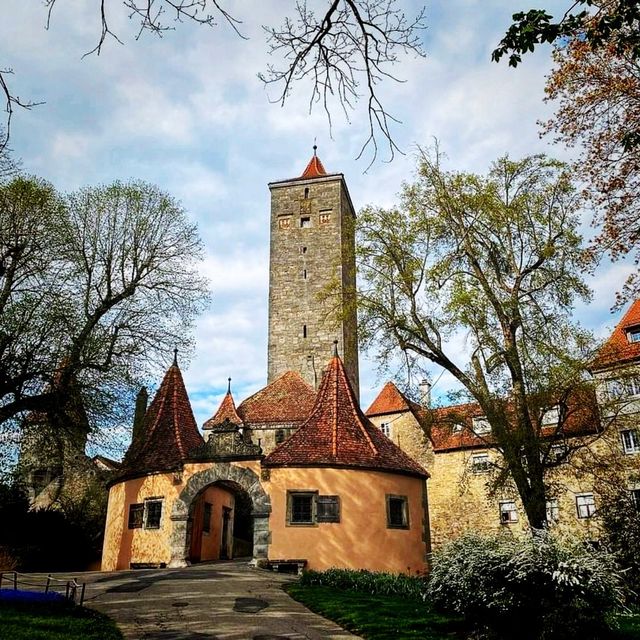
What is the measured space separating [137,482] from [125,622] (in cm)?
1109

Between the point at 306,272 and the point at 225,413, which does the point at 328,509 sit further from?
the point at 306,272

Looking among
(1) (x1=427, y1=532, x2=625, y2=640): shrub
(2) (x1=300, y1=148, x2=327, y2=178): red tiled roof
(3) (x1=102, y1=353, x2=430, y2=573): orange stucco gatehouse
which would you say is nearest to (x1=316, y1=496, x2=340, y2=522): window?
(3) (x1=102, y1=353, x2=430, y2=573): orange stucco gatehouse

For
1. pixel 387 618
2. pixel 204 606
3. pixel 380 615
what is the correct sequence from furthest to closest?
pixel 204 606
pixel 380 615
pixel 387 618

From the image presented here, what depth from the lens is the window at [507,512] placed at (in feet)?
101

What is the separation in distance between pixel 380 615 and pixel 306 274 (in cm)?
2983

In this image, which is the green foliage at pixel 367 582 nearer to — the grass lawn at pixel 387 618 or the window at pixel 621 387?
the grass lawn at pixel 387 618

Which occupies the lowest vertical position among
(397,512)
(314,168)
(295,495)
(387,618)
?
(387,618)

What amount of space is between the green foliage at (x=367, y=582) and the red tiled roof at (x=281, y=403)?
14222mm

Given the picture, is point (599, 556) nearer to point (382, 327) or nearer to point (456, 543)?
point (456, 543)

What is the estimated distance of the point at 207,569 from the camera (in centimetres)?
1802

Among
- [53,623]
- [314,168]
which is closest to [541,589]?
[53,623]

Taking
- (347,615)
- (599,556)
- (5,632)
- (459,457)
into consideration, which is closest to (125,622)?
(5,632)

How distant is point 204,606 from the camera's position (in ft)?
38.6

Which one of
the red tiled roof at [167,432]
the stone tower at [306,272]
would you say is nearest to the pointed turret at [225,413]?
the stone tower at [306,272]
